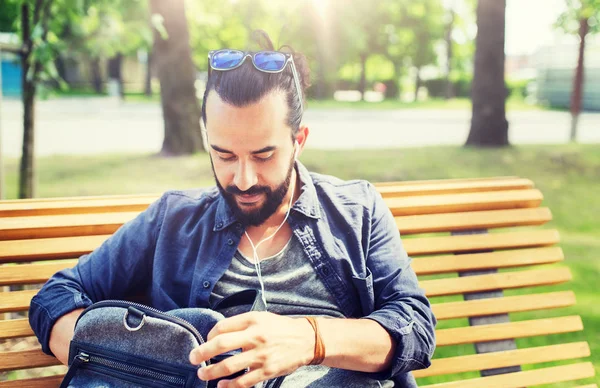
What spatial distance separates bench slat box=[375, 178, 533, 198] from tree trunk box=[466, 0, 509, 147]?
798cm

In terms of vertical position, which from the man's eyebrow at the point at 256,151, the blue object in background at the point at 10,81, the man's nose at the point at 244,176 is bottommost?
the blue object in background at the point at 10,81

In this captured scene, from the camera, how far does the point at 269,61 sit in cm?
223

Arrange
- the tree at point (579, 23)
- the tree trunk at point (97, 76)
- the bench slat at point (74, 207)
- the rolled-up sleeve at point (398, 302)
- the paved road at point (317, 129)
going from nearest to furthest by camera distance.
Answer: the rolled-up sleeve at point (398, 302), the bench slat at point (74, 207), the tree at point (579, 23), the paved road at point (317, 129), the tree trunk at point (97, 76)

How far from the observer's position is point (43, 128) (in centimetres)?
1825

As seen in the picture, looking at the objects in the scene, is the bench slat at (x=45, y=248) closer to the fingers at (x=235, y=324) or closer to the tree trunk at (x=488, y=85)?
the fingers at (x=235, y=324)

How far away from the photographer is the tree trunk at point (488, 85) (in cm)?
1073

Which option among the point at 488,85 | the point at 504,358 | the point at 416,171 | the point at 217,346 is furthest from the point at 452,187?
the point at 488,85

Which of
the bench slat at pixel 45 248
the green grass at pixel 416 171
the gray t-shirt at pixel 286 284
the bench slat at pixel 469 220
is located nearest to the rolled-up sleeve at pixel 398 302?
the gray t-shirt at pixel 286 284

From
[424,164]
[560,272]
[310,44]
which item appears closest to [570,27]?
[424,164]

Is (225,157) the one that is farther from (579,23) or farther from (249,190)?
(579,23)

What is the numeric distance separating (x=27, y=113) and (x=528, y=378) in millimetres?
4347

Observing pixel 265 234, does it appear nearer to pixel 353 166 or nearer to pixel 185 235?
pixel 185 235

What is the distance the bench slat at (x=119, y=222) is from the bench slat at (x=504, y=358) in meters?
0.55

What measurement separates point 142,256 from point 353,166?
744cm
